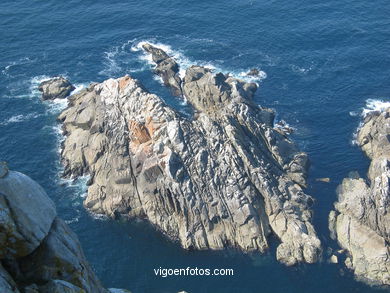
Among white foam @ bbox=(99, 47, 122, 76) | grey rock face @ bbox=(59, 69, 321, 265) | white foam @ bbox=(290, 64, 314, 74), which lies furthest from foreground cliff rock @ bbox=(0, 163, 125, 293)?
white foam @ bbox=(290, 64, 314, 74)

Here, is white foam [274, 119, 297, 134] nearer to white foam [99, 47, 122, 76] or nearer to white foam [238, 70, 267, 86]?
white foam [238, 70, 267, 86]

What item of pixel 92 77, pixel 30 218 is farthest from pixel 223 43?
pixel 30 218

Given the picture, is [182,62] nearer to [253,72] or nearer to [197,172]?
[253,72]

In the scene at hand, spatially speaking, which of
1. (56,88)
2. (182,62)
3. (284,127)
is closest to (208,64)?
(182,62)

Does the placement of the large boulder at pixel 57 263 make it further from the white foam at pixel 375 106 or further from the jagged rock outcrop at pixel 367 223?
the white foam at pixel 375 106

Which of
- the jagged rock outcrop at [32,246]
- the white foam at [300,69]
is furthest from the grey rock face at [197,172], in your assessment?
the jagged rock outcrop at [32,246]

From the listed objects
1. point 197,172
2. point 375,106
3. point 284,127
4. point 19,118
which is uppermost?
point 19,118
